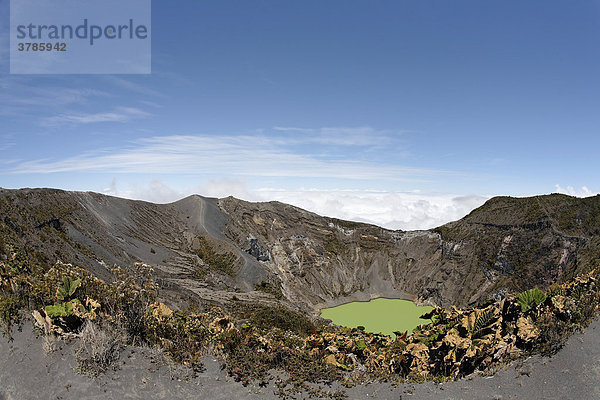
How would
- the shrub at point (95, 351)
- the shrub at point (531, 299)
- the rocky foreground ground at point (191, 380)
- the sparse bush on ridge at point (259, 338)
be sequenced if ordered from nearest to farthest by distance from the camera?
the rocky foreground ground at point (191, 380) → the shrub at point (95, 351) → the sparse bush on ridge at point (259, 338) → the shrub at point (531, 299)

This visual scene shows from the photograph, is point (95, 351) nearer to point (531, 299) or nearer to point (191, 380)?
point (191, 380)

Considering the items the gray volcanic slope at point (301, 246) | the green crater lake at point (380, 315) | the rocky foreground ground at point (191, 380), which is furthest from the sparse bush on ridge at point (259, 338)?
the green crater lake at point (380, 315)

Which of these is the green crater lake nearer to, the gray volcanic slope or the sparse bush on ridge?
the gray volcanic slope

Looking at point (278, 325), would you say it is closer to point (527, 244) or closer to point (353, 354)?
point (353, 354)

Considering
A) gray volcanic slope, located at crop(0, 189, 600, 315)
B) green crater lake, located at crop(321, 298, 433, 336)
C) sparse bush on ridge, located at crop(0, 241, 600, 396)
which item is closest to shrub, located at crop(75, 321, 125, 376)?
sparse bush on ridge, located at crop(0, 241, 600, 396)

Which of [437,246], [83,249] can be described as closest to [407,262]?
[437,246]

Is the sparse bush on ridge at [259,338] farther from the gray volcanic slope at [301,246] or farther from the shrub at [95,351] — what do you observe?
the gray volcanic slope at [301,246]
